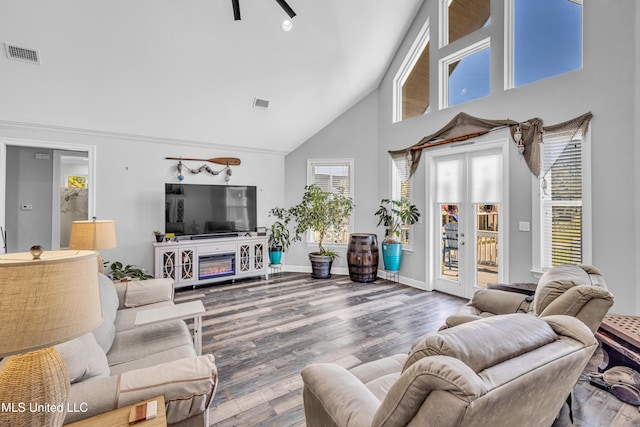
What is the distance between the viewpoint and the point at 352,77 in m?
5.15

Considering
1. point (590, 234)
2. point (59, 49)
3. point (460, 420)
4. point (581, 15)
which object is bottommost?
point (460, 420)

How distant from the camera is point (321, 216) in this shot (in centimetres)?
562

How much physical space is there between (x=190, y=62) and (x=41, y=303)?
391 cm

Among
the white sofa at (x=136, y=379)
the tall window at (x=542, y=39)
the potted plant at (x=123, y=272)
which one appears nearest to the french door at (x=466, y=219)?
the tall window at (x=542, y=39)

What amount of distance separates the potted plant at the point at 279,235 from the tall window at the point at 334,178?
21.0 inches

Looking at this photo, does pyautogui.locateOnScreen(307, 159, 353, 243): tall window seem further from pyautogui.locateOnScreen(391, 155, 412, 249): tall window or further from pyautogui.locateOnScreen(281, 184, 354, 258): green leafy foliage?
pyautogui.locateOnScreen(391, 155, 412, 249): tall window

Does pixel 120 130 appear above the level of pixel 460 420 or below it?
above

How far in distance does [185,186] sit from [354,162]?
10.4ft

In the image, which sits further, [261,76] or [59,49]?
[261,76]

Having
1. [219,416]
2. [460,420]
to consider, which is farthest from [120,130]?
[460,420]

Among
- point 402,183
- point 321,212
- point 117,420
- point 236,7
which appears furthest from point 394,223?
point 117,420

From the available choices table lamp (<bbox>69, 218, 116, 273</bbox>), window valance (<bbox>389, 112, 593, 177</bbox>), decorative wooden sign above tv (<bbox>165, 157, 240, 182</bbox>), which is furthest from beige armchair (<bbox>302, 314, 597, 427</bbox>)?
decorative wooden sign above tv (<bbox>165, 157, 240, 182</bbox>)

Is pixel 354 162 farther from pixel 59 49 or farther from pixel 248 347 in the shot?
pixel 59 49

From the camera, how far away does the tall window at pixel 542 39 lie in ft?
10.9
